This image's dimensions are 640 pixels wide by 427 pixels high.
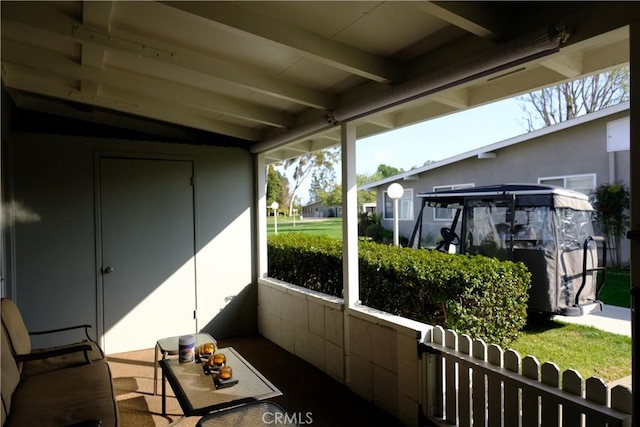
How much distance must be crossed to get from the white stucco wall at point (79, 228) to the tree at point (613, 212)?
7308mm

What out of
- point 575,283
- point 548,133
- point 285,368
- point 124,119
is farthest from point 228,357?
point 548,133

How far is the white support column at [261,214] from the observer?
17.0ft

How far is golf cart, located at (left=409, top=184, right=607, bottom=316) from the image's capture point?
486 centimetres

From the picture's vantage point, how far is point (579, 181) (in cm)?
859

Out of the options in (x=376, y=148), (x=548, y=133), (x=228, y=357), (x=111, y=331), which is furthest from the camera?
(x=376, y=148)

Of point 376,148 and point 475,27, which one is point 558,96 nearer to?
point 376,148

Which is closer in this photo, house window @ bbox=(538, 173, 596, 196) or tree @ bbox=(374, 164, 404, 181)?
house window @ bbox=(538, 173, 596, 196)

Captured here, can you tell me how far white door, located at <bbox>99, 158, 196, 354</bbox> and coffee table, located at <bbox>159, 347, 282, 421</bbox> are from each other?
6.58 ft

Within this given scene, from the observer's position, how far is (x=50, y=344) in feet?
13.5

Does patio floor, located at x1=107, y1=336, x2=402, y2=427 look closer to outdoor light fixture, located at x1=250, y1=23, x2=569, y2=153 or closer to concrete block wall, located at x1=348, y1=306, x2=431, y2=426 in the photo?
concrete block wall, located at x1=348, y1=306, x2=431, y2=426

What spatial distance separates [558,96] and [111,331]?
14101 millimetres

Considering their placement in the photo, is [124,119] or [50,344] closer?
[50,344]

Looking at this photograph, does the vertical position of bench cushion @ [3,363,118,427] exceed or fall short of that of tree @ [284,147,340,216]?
it falls short

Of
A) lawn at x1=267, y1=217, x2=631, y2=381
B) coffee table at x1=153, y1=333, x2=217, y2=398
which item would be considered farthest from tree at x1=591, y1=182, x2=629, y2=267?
coffee table at x1=153, y1=333, x2=217, y2=398
